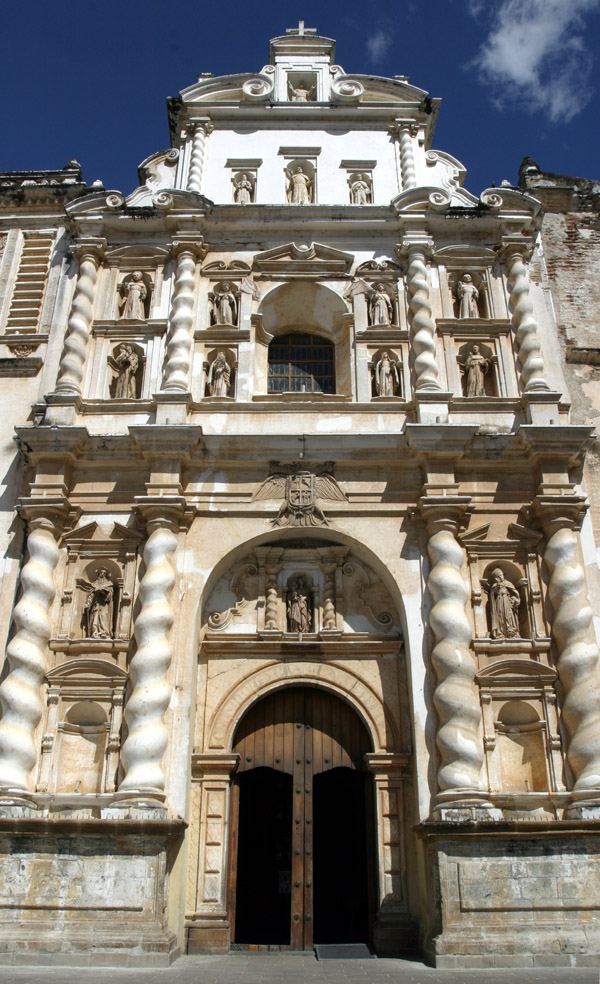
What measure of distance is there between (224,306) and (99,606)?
525 centimetres

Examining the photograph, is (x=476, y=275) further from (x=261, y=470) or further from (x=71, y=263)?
(x=71, y=263)

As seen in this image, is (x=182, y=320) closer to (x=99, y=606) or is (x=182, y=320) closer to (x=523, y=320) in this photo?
(x=99, y=606)

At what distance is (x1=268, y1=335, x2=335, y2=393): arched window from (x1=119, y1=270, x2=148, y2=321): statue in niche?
2.23 metres

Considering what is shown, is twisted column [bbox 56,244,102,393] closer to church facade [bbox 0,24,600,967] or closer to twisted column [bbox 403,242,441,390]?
church facade [bbox 0,24,600,967]

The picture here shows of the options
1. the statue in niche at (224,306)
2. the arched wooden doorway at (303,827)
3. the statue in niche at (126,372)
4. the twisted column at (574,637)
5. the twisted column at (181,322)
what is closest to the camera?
the twisted column at (574,637)

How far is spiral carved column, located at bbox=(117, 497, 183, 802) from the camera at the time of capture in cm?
991

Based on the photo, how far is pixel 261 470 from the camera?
12.0m

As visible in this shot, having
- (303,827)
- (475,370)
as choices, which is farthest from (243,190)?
(303,827)

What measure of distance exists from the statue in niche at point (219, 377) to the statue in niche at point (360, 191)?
3989 millimetres

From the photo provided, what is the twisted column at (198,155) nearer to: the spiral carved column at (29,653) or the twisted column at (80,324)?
the twisted column at (80,324)

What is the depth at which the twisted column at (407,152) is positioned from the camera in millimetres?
14750

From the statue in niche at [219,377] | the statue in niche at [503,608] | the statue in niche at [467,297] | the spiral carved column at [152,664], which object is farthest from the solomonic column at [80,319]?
the statue in niche at [503,608]

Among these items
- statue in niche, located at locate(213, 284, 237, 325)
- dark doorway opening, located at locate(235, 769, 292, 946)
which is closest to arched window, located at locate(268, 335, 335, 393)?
statue in niche, located at locate(213, 284, 237, 325)

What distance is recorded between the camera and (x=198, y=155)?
15102mm
